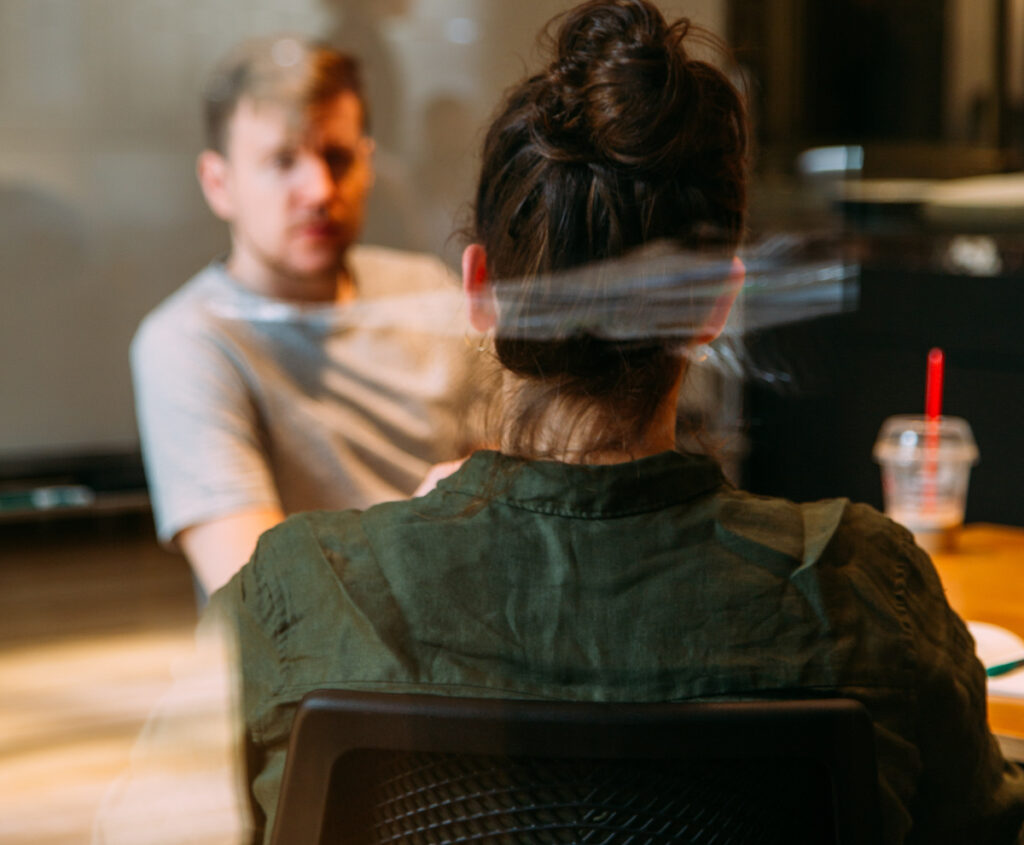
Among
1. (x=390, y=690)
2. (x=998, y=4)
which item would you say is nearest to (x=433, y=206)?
(x=390, y=690)

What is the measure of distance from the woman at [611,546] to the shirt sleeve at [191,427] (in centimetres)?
43

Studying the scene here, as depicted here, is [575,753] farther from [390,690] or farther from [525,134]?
[525,134]

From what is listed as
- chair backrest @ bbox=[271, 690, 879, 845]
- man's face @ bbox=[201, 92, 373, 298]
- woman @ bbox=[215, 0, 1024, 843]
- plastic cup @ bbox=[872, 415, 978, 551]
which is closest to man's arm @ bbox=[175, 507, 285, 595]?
man's face @ bbox=[201, 92, 373, 298]

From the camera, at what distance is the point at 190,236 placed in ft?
3.83

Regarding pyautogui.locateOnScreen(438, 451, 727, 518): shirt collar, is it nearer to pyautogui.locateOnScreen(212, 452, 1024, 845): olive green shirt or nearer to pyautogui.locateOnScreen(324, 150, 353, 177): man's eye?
pyautogui.locateOnScreen(212, 452, 1024, 845): olive green shirt

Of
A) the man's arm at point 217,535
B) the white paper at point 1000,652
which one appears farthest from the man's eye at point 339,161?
the white paper at point 1000,652

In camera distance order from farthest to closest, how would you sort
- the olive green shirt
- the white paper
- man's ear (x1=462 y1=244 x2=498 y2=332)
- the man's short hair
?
the man's short hair, the white paper, man's ear (x1=462 y1=244 x2=498 y2=332), the olive green shirt

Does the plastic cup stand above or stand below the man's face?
below

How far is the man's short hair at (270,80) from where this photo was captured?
1.13 meters

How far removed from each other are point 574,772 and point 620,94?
1.18 ft

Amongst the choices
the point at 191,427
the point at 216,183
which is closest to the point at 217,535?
the point at 191,427

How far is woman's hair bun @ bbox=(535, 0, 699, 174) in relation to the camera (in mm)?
610

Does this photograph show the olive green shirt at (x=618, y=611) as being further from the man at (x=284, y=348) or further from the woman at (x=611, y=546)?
the man at (x=284, y=348)

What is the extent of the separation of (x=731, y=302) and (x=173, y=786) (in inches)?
18.6
